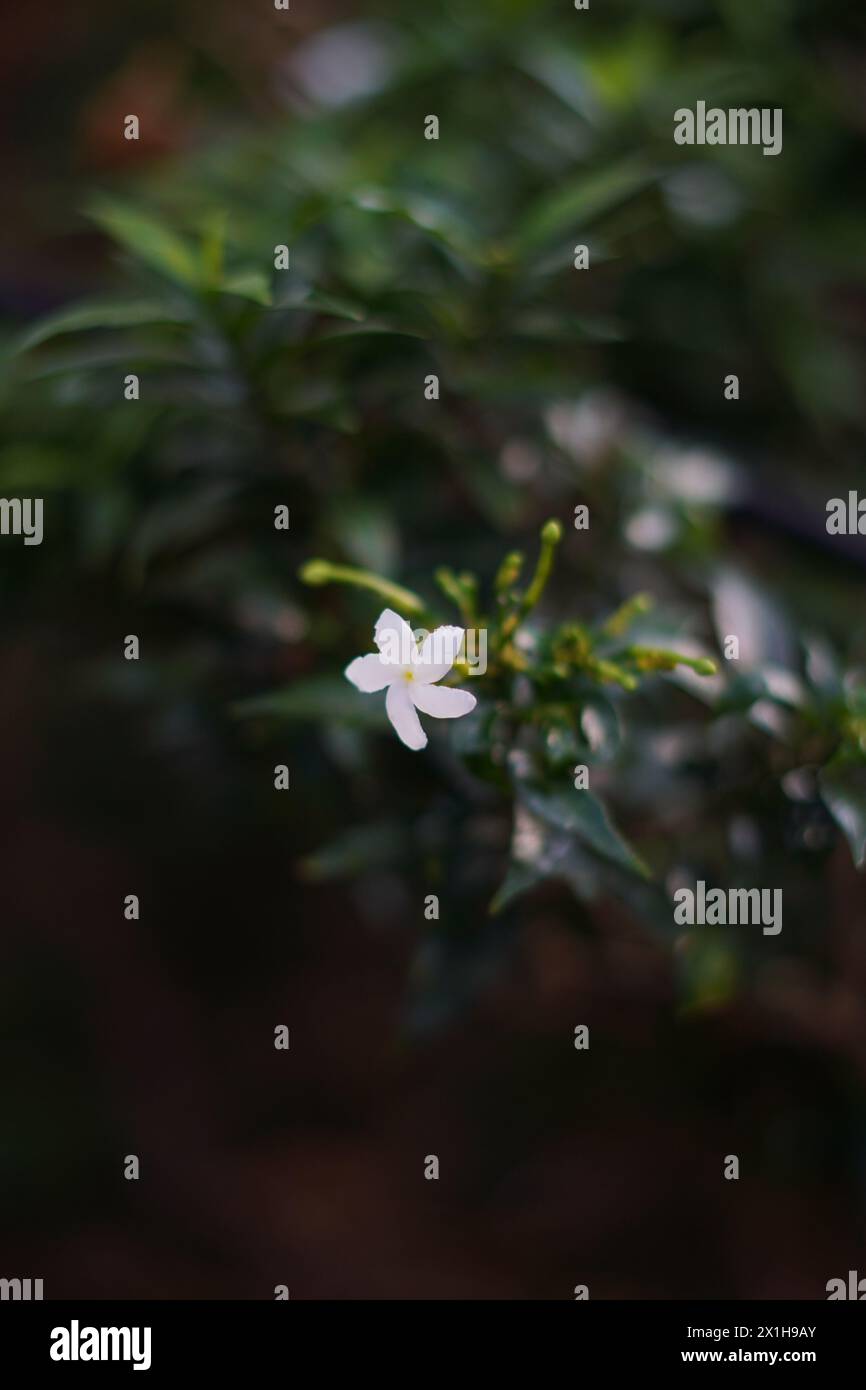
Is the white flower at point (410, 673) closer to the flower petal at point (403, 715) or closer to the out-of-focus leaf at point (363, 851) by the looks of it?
the flower petal at point (403, 715)

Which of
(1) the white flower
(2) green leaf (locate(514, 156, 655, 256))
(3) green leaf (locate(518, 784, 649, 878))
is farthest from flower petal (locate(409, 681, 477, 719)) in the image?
(2) green leaf (locate(514, 156, 655, 256))

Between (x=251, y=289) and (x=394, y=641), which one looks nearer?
(x=394, y=641)

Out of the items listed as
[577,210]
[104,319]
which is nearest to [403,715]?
[104,319]

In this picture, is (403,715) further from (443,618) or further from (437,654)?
(443,618)

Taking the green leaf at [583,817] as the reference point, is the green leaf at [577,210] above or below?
above

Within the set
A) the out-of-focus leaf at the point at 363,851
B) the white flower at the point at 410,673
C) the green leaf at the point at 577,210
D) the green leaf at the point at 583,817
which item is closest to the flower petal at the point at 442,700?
the white flower at the point at 410,673

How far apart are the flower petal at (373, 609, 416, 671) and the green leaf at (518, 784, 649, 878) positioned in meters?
0.16

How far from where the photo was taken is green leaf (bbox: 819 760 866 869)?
788 millimetres

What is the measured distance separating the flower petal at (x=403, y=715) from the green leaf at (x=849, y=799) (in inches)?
12.5

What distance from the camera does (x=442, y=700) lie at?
0.70 m

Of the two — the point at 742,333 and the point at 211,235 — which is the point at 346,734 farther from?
the point at 742,333

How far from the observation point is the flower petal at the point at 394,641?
0.69 m

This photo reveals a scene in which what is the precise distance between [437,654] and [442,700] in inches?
1.2

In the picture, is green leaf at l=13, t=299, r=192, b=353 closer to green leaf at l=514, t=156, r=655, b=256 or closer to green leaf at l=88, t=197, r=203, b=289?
green leaf at l=88, t=197, r=203, b=289
